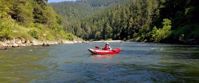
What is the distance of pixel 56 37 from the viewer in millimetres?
163750

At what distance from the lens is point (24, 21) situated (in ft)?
490

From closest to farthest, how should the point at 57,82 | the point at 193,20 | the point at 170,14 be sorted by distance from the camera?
the point at 57,82 → the point at 193,20 → the point at 170,14

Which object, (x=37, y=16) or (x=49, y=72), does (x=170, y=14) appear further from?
(x=49, y=72)

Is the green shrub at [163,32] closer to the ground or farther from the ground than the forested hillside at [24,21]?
closer to the ground

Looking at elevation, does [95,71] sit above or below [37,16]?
below

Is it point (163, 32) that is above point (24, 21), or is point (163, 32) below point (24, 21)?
below

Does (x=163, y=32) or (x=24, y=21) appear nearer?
(x=163, y=32)

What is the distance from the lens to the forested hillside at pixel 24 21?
115387 mm

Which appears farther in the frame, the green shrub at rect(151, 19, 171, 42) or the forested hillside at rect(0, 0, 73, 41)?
the green shrub at rect(151, 19, 171, 42)

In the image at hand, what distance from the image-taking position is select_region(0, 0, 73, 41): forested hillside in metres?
115

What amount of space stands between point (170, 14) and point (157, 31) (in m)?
20.2

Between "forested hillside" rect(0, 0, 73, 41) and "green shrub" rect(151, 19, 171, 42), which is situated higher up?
"forested hillside" rect(0, 0, 73, 41)

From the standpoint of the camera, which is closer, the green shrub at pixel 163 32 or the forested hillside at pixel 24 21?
the forested hillside at pixel 24 21

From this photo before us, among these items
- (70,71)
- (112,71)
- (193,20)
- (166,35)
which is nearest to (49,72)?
(70,71)
